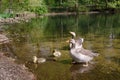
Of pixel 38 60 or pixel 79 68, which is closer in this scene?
pixel 79 68

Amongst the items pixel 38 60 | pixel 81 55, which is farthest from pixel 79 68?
pixel 38 60

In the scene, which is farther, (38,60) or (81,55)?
(38,60)

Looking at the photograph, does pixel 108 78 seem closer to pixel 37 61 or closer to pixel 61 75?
pixel 61 75

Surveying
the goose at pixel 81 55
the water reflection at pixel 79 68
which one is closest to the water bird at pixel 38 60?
the goose at pixel 81 55

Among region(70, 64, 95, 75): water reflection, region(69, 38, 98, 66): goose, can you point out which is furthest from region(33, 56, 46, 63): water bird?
region(70, 64, 95, 75): water reflection

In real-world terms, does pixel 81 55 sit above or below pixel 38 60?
above

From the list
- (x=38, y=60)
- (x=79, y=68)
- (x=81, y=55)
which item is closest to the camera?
(x=79, y=68)

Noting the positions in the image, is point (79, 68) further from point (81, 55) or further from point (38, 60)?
point (38, 60)

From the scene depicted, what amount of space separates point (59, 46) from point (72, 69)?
24.4ft

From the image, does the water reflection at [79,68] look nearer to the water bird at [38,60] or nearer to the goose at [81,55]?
the goose at [81,55]

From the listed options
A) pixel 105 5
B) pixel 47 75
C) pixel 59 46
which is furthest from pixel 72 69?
pixel 105 5

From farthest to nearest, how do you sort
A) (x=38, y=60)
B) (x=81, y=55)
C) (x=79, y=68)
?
1. (x=38, y=60)
2. (x=81, y=55)
3. (x=79, y=68)

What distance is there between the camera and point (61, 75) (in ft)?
51.9

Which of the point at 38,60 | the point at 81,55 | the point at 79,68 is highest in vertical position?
the point at 81,55
